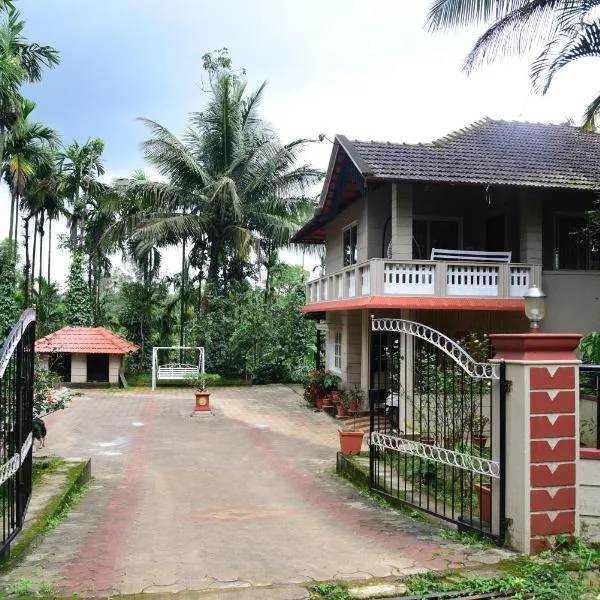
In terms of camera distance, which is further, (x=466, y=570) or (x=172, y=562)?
(x=172, y=562)

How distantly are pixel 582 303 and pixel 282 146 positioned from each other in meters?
12.7

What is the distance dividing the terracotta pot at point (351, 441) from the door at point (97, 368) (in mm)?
14601

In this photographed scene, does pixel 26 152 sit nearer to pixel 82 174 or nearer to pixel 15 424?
pixel 82 174

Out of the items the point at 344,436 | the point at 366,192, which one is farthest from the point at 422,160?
the point at 344,436

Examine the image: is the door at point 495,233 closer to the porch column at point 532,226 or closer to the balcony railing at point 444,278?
the porch column at point 532,226

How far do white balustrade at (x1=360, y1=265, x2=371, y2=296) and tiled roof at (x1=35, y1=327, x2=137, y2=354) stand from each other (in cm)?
1120

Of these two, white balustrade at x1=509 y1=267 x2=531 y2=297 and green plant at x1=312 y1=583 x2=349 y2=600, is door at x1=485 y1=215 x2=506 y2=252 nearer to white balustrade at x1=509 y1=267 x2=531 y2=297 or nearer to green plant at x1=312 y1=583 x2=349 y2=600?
white balustrade at x1=509 y1=267 x2=531 y2=297

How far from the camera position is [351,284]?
1425 cm

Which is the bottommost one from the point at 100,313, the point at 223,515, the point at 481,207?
the point at 223,515

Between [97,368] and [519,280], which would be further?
[97,368]

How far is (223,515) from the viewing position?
6.65 metres

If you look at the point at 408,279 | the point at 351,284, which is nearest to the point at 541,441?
the point at 408,279

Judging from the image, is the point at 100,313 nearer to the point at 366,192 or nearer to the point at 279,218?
the point at 279,218

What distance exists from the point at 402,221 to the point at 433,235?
1890 millimetres
